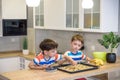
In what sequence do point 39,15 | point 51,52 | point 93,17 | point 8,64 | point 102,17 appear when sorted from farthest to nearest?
point 8,64 → point 39,15 → point 93,17 → point 102,17 → point 51,52

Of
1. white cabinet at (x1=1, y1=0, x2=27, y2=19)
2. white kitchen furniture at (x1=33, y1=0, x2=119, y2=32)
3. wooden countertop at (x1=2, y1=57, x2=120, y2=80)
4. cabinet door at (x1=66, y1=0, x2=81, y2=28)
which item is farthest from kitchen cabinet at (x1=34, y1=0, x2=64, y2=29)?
wooden countertop at (x1=2, y1=57, x2=120, y2=80)

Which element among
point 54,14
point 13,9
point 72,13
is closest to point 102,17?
point 72,13

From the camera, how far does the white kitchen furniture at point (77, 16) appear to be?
11.2 feet

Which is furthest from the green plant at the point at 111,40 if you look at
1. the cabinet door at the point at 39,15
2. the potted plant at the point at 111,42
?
the cabinet door at the point at 39,15

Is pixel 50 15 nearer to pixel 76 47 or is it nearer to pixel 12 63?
pixel 12 63

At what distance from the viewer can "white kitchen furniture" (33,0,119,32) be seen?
3.41m

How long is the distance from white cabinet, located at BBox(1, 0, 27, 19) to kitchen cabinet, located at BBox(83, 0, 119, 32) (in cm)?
201

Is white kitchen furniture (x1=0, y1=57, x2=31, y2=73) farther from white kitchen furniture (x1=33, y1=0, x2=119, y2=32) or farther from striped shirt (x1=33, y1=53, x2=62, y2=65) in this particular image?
striped shirt (x1=33, y1=53, x2=62, y2=65)

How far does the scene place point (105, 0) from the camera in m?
3.36

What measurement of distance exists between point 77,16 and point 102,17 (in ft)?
1.82

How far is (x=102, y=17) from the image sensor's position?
337 cm

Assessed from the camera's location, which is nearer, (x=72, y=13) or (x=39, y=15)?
(x=72, y=13)

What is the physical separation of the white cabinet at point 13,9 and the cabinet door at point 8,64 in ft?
3.11

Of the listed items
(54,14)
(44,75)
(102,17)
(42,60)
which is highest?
(54,14)
